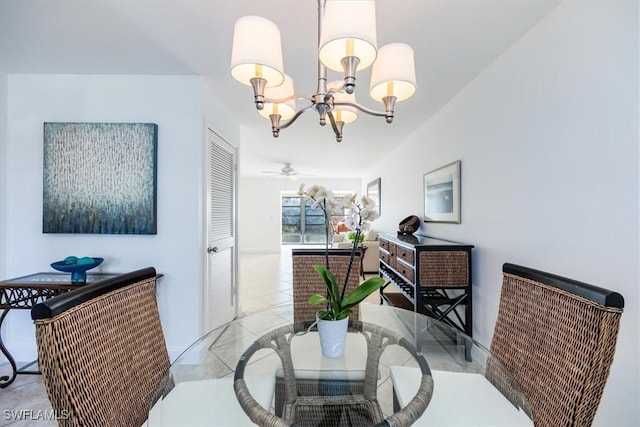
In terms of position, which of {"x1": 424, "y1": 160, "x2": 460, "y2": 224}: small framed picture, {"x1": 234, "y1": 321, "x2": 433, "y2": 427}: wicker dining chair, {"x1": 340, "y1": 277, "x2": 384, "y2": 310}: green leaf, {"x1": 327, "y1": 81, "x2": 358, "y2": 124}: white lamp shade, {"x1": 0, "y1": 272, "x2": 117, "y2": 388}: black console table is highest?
{"x1": 327, "y1": 81, "x2": 358, "y2": 124}: white lamp shade

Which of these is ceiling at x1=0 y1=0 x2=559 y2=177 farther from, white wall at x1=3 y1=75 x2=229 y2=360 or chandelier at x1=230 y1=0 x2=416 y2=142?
chandelier at x1=230 y1=0 x2=416 y2=142

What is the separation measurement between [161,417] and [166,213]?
156cm

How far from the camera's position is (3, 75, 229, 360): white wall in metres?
2.14

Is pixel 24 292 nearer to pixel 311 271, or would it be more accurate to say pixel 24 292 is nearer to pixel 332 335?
pixel 311 271

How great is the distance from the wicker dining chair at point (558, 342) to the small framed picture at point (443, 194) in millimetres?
1412

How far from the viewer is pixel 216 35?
5.40ft

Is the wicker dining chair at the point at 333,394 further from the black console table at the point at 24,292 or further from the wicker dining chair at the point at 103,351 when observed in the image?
the black console table at the point at 24,292

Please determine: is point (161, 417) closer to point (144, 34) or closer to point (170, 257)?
point (170, 257)

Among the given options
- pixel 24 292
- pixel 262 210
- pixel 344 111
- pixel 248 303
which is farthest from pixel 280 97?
pixel 262 210

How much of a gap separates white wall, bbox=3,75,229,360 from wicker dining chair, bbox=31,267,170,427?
1.07 m

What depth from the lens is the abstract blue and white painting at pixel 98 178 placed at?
210cm

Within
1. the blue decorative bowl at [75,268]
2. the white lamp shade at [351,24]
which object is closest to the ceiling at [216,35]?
the white lamp shade at [351,24]

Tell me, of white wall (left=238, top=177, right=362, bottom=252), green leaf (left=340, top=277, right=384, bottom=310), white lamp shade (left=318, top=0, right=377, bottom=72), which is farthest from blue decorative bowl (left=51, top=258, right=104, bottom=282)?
white wall (left=238, top=177, right=362, bottom=252)

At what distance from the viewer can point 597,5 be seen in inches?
48.0
